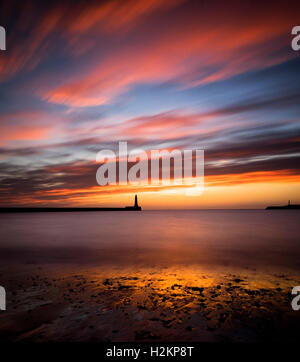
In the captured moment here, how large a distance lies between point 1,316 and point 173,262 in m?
11.8

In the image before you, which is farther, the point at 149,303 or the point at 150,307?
the point at 149,303

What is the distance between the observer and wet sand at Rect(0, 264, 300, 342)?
6.61m

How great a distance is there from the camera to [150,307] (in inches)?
330

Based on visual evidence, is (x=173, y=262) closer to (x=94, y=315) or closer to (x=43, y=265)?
(x=43, y=265)

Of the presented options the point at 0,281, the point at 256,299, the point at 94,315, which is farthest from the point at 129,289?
the point at 0,281

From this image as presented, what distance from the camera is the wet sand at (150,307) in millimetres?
6613

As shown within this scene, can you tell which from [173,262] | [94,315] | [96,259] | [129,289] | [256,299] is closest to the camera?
[94,315]

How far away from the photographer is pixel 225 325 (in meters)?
7.09

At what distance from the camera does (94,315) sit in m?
7.76
